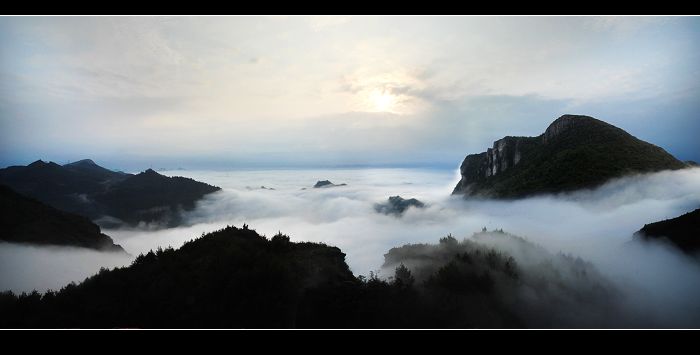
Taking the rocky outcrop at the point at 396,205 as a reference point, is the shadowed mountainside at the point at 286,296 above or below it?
below

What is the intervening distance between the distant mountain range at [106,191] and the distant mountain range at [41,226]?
11503mm

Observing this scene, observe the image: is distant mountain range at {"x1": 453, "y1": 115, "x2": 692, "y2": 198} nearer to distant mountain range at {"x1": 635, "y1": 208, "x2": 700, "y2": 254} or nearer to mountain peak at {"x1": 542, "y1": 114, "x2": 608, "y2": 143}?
mountain peak at {"x1": 542, "y1": 114, "x2": 608, "y2": 143}

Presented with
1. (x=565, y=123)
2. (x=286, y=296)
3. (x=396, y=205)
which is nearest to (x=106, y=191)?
(x=396, y=205)

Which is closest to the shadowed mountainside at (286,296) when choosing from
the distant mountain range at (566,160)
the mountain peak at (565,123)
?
the distant mountain range at (566,160)

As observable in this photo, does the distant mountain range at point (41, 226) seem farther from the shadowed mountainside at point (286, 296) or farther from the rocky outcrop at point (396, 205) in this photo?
the rocky outcrop at point (396, 205)

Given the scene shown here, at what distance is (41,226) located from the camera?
2147cm

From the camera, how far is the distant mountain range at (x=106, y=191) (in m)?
37.8

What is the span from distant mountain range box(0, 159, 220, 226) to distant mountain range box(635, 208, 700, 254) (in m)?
51.2

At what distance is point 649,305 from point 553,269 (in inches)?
118

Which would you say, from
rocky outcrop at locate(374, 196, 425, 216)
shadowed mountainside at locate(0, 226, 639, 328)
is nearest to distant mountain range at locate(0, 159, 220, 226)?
rocky outcrop at locate(374, 196, 425, 216)
